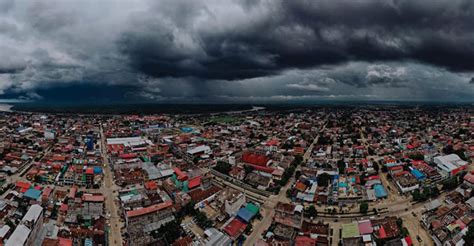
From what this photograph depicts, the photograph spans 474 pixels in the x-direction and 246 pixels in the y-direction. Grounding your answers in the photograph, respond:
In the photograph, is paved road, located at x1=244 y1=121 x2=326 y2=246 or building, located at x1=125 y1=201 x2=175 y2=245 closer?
building, located at x1=125 y1=201 x2=175 y2=245

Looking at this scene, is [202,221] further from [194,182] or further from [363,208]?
[363,208]

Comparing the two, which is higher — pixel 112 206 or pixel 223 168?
pixel 223 168

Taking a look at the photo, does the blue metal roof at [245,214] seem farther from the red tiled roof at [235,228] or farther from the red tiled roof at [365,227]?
the red tiled roof at [365,227]

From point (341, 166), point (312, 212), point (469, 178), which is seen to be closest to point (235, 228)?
point (312, 212)

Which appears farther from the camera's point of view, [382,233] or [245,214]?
[245,214]

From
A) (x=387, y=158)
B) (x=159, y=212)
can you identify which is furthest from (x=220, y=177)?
(x=387, y=158)

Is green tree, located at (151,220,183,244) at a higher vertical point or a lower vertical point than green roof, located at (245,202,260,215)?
lower

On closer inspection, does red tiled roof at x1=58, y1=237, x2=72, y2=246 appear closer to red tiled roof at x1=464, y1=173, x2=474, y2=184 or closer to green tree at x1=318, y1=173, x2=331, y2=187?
green tree at x1=318, y1=173, x2=331, y2=187

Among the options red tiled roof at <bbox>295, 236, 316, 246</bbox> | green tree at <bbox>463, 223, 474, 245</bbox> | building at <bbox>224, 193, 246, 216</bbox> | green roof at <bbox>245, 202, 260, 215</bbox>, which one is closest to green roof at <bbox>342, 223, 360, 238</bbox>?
red tiled roof at <bbox>295, 236, 316, 246</bbox>

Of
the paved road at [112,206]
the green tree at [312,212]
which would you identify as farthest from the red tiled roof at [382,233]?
the paved road at [112,206]

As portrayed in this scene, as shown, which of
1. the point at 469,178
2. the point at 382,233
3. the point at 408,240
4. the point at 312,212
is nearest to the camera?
the point at 408,240
